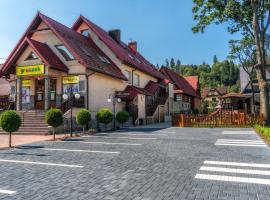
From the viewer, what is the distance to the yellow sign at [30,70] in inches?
767

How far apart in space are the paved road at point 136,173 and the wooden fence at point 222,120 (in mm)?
11739

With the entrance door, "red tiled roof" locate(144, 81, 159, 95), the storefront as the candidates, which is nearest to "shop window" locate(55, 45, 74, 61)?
the storefront

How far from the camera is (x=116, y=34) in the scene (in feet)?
105

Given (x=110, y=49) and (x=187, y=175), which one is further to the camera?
(x=110, y=49)

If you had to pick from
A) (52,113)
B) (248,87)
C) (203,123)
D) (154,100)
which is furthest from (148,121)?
(248,87)

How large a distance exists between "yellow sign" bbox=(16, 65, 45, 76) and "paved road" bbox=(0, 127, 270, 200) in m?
9.93

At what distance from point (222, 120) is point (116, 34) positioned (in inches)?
647

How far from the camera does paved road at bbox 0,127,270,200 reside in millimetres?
5254

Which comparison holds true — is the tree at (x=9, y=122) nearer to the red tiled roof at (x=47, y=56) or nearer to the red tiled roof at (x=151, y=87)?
the red tiled roof at (x=47, y=56)

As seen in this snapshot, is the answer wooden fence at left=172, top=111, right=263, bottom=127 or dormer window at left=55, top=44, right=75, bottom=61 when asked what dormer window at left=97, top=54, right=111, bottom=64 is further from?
wooden fence at left=172, top=111, right=263, bottom=127

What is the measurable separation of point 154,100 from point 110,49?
885 cm

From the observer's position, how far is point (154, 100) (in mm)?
31734

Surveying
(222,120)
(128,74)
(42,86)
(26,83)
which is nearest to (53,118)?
(42,86)

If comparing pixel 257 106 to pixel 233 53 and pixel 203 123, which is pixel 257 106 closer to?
pixel 233 53
